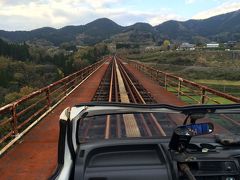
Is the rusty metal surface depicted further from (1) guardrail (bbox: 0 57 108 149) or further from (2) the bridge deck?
(1) guardrail (bbox: 0 57 108 149)

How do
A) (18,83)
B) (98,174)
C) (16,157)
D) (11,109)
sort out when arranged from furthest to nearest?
(18,83) < (11,109) < (16,157) < (98,174)

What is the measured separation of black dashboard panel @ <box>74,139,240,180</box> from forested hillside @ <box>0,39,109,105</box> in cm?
6039

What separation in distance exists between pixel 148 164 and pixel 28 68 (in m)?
130

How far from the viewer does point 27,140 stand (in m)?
9.62

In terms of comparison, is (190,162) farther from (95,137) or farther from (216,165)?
(95,137)

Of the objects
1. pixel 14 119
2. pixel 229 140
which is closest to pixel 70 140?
pixel 229 140

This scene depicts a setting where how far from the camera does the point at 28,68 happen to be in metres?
130

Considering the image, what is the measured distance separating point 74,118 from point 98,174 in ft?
1.61

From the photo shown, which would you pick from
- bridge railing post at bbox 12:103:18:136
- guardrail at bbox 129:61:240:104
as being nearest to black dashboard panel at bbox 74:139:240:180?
bridge railing post at bbox 12:103:18:136

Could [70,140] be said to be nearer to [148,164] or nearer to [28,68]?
[148,164]

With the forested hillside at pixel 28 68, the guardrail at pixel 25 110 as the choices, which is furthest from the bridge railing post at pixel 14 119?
the forested hillside at pixel 28 68

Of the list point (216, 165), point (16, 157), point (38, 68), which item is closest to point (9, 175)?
point (16, 157)

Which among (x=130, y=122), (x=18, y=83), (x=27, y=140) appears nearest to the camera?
(x=130, y=122)

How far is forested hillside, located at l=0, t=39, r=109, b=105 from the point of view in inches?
3893
